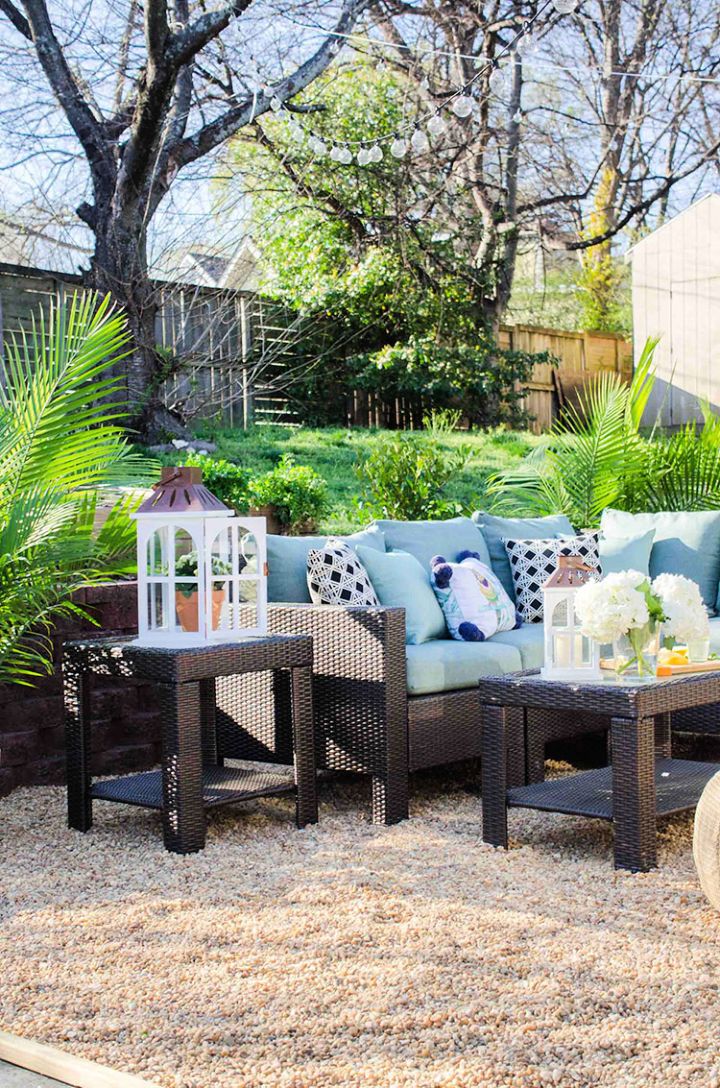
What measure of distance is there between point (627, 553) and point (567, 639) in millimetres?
1511

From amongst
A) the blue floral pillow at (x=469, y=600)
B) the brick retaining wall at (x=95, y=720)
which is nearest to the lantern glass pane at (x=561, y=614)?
the blue floral pillow at (x=469, y=600)

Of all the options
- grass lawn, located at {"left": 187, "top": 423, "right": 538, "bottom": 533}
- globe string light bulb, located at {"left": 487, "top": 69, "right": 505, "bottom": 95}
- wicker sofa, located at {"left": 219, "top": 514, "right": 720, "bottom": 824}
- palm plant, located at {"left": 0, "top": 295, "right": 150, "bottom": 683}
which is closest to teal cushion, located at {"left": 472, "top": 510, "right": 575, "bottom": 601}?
wicker sofa, located at {"left": 219, "top": 514, "right": 720, "bottom": 824}

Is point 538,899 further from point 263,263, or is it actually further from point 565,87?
point 565,87

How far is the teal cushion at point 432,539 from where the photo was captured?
15.0 ft

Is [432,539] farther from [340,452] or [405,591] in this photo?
[340,452]

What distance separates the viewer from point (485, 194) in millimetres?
12758

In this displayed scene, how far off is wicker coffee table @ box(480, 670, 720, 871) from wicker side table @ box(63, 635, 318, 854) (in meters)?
0.59

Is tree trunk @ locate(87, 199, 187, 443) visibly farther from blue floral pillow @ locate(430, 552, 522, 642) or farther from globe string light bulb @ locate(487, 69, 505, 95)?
globe string light bulb @ locate(487, 69, 505, 95)

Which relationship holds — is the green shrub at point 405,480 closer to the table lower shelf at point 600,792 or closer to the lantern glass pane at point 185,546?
the lantern glass pane at point 185,546

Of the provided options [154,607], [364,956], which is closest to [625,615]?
[364,956]

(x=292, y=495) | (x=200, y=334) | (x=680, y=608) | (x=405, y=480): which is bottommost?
(x=680, y=608)

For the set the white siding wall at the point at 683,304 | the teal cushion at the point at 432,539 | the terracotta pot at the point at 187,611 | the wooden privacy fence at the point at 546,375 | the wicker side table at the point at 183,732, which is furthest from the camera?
the wooden privacy fence at the point at 546,375

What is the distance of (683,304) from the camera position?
39.4 feet

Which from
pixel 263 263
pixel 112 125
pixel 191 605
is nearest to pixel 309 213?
pixel 263 263
